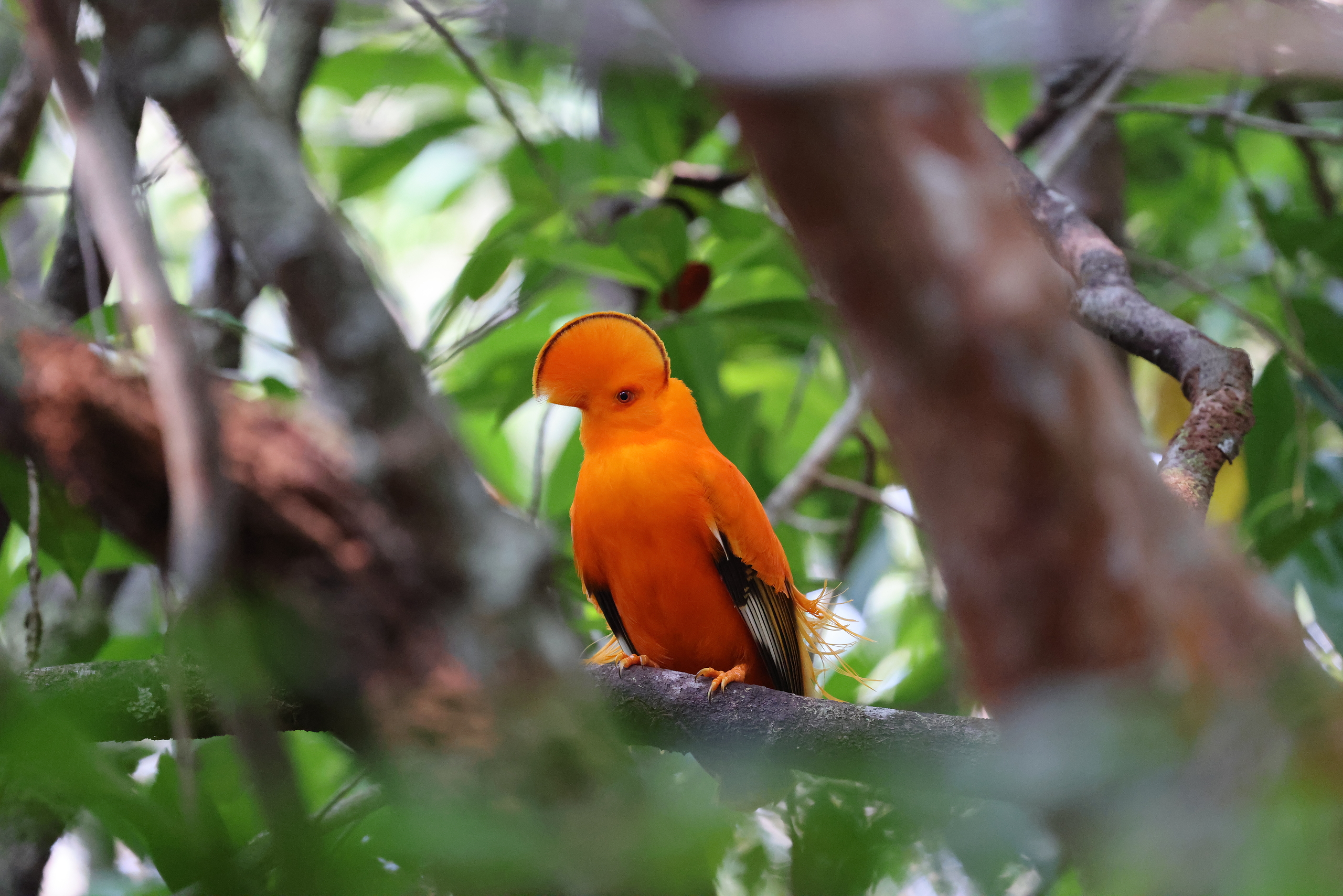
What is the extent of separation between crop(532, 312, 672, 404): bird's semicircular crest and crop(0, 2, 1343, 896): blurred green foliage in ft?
→ 0.75

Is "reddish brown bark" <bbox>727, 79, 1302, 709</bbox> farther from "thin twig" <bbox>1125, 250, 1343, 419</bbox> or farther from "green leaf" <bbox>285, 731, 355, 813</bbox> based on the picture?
"thin twig" <bbox>1125, 250, 1343, 419</bbox>

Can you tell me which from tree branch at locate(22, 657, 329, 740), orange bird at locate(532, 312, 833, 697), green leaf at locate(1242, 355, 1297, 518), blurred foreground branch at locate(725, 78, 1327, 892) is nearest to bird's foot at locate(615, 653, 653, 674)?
orange bird at locate(532, 312, 833, 697)

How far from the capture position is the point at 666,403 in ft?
6.64

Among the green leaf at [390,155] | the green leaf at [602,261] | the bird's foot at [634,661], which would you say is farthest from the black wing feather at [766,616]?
the green leaf at [390,155]

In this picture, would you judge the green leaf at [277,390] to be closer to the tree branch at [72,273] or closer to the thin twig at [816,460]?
the tree branch at [72,273]

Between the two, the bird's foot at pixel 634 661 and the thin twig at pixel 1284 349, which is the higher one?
the thin twig at pixel 1284 349

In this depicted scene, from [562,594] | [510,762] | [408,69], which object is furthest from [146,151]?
[510,762]

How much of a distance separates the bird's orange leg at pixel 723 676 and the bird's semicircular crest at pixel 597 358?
0.57m

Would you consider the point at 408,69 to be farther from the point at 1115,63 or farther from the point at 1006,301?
the point at 1006,301

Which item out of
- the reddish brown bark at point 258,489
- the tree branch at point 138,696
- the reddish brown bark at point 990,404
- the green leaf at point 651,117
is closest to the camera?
the reddish brown bark at point 990,404

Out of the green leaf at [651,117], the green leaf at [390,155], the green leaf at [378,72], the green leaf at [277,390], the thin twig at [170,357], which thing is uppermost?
the thin twig at [170,357]

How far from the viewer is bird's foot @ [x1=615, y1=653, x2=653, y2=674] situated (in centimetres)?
185

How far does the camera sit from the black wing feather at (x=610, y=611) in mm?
2078

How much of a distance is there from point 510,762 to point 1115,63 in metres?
2.61
